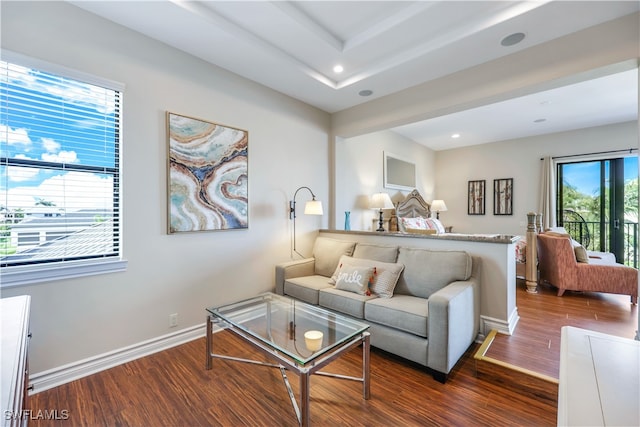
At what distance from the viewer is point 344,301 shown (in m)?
2.53

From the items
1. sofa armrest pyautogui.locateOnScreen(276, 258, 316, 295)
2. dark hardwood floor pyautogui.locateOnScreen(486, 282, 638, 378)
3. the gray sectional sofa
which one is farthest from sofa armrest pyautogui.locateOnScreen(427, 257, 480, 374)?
sofa armrest pyautogui.locateOnScreen(276, 258, 316, 295)

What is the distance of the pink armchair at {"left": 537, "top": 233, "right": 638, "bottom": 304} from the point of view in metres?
3.20

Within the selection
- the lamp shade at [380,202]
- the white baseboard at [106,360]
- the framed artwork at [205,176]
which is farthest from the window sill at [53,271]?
the lamp shade at [380,202]

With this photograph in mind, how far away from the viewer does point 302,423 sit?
56.9 inches

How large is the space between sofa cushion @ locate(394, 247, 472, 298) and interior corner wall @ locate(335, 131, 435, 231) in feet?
5.30

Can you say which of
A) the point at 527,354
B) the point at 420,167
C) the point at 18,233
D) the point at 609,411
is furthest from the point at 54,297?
the point at 420,167

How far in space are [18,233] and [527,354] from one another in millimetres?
3811

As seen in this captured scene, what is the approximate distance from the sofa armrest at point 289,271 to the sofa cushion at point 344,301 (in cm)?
56

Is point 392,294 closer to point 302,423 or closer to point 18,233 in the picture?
point 302,423

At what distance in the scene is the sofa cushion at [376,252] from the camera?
2891 millimetres

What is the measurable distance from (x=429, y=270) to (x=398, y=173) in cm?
333

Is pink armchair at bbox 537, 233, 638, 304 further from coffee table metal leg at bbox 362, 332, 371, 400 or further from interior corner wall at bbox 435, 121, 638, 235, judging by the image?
coffee table metal leg at bbox 362, 332, 371, 400

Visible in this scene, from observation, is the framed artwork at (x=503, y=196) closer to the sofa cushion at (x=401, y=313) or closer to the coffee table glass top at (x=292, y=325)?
the sofa cushion at (x=401, y=313)

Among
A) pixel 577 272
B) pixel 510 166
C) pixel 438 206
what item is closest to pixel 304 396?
pixel 577 272
